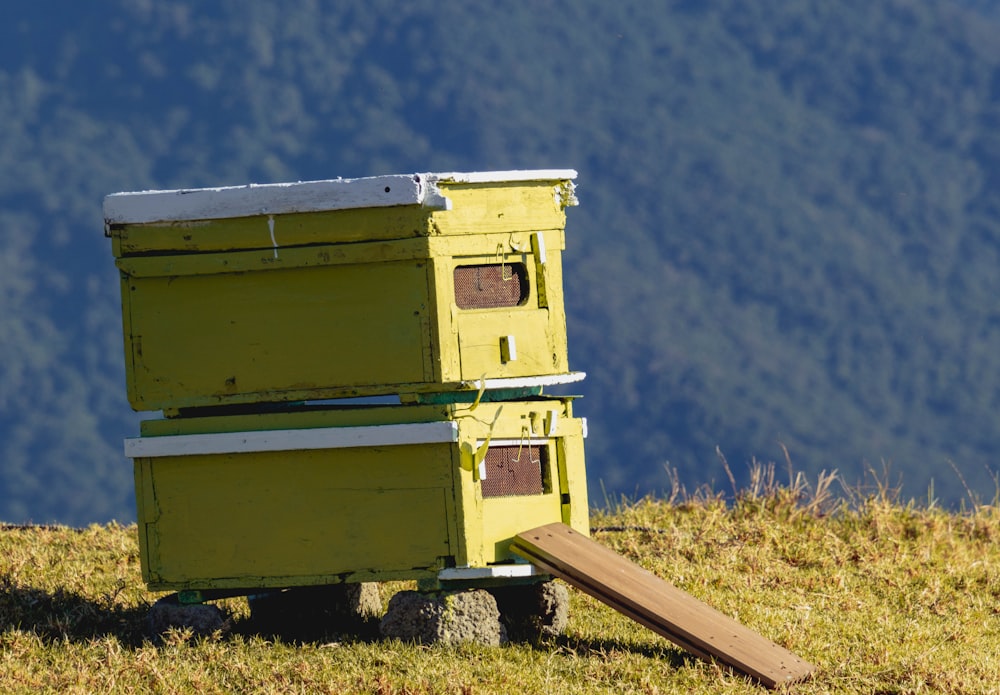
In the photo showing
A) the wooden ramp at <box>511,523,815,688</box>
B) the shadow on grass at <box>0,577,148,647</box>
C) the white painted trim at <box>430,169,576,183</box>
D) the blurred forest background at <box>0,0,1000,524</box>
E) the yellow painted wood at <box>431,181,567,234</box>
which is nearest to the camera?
the wooden ramp at <box>511,523,815,688</box>

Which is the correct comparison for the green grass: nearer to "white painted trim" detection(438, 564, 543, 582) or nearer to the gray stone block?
the gray stone block

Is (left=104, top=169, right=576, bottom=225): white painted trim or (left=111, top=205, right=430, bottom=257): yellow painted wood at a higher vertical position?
(left=104, top=169, right=576, bottom=225): white painted trim

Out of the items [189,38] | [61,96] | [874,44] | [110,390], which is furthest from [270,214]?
[874,44]

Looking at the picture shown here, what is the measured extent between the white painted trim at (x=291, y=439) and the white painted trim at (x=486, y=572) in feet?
2.32

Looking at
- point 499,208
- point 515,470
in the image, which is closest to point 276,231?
point 499,208

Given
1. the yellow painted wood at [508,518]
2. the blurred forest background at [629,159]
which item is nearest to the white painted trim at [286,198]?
the yellow painted wood at [508,518]

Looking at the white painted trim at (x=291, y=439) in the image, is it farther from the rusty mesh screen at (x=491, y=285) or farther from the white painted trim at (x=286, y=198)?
the white painted trim at (x=286, y=198)

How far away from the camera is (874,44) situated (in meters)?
121

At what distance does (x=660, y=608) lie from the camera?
7.71 m

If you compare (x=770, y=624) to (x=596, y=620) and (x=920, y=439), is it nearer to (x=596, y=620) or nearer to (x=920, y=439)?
(x=596, y=620)

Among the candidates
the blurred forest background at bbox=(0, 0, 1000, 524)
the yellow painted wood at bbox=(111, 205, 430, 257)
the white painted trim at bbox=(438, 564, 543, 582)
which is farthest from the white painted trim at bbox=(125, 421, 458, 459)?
the blurred forest background at bbox=(0, 0, 1000, 524)

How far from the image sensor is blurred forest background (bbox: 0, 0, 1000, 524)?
95.0 metres

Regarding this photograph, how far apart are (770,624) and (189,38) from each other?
4446 inches

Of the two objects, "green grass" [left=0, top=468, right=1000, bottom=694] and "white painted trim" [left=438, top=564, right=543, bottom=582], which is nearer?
"green grass" [left=0, top=468, right=1000, bottom=694]
